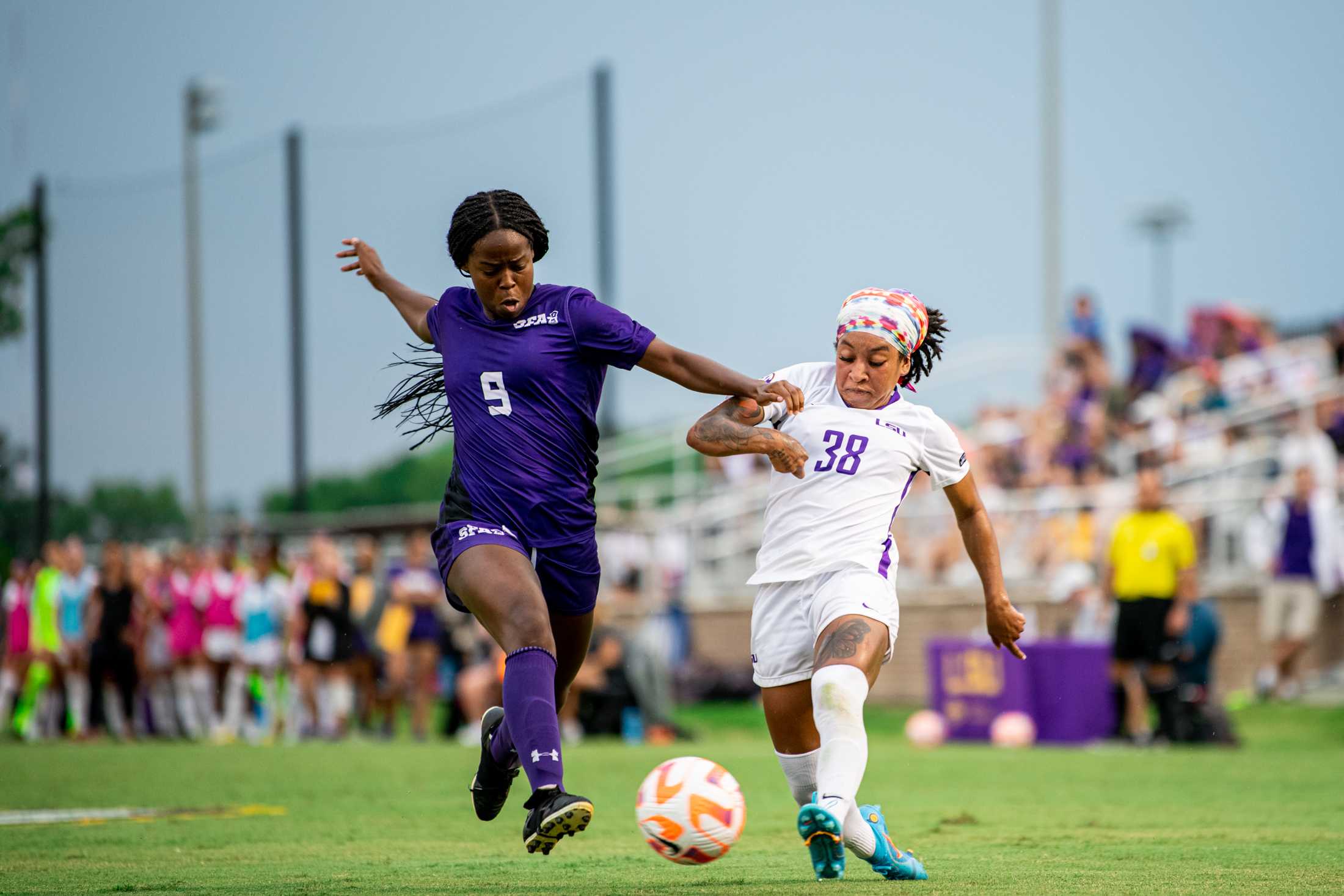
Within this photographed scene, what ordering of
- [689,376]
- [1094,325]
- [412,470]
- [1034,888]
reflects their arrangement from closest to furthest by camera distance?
[1034,888], [689,376], [1094,325], [412,470]

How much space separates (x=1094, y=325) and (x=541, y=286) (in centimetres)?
1756

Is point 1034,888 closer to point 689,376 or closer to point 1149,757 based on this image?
point 689,376

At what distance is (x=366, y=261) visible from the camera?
278 inches

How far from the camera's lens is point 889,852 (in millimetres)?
5582

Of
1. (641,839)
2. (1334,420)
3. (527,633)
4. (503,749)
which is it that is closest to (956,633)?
(1334,420)

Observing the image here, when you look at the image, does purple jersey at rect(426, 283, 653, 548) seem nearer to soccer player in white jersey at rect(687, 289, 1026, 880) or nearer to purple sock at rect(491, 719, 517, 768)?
soccer player in white jersey at rect(687, 289, 1026, 880)

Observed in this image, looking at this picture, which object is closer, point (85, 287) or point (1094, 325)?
point (1094, 325)

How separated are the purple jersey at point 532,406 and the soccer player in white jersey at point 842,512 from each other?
0.44 metres

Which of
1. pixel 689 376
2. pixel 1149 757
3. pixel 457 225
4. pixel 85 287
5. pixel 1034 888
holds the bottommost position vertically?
pixel 1149 757

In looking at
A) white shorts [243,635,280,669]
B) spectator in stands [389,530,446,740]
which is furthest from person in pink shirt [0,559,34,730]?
spectator in stands [389,530,446,740]

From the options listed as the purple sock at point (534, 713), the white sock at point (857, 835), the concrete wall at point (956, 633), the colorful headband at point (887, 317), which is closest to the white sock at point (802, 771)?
the white sock at point (857, 835)

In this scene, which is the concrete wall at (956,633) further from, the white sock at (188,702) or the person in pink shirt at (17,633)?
the person in pink shirt at (17,633)

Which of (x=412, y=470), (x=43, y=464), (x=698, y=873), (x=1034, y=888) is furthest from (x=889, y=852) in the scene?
(x=412, y=470)

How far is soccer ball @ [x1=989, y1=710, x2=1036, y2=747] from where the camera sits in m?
15.1
